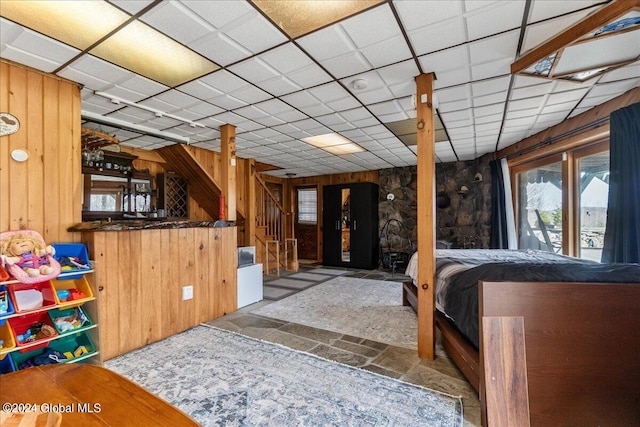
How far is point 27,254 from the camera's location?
2.05 m

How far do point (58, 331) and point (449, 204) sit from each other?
646 centimetres

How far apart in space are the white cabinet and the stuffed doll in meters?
2.09

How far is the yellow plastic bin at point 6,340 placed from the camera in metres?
1.80

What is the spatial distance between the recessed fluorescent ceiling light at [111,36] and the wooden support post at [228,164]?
1324 mm

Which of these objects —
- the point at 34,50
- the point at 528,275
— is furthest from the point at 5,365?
the point at 528,275

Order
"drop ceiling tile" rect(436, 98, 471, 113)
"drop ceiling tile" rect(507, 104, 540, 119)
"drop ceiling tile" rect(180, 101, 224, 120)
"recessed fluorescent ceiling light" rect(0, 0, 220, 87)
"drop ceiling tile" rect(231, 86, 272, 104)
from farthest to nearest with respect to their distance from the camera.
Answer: "drop ceiling tile" rect(507, 104, 540, 119)
"drop ceiling tile" rect(180, 101, 224, 120)
"drop ceiling tile" rect(436, 98, 471, 113)
"drop ceiling tile" rect(231, 86, 272, 104)
"recessed fluorescent ceiling light" rect(0, 0, 220, 87)

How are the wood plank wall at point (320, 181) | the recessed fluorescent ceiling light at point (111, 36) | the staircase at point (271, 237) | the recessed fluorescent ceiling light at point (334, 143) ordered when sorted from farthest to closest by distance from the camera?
the wood plank wall at point (320, 181)
the staircase at point (271, 237)
the recessed fluorescent ceiling light at point (334, 143)
the recessed fluorescent ceiling light at point (111, 36)

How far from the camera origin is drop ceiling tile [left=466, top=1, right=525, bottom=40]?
5.40 ft

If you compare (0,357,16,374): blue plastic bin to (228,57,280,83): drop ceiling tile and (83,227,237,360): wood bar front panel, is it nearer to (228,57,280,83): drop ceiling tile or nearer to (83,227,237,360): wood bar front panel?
A: (83,227,237,360): wood bar front panel

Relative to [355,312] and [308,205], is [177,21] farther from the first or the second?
[308,205]

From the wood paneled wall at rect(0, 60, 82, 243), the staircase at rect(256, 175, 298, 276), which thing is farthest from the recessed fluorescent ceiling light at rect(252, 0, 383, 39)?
the staircase at rect(256, 175, 298, 276)

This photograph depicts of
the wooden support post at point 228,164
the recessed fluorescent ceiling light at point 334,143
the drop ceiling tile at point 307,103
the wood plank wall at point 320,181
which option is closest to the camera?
the drop ceiling tile at point 307,103

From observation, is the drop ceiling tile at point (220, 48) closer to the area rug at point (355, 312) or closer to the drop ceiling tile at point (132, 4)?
the drop ceiling tile at point (132, 4)

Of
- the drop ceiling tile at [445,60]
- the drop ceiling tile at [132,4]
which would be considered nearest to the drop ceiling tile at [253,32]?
the drop ceiling tile at [132,4]
